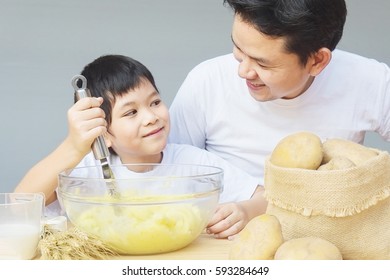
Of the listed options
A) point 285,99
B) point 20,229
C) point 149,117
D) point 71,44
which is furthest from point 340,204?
point 71,44

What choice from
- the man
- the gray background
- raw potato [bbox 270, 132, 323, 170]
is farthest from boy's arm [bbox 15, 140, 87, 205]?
the gray background

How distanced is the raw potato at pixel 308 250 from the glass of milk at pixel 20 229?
0.38 metres

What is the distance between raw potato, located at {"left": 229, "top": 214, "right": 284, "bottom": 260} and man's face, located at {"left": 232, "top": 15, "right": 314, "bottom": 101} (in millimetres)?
578

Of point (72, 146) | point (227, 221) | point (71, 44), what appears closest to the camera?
point (227, 221)

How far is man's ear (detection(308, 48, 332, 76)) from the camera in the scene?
4.71 feet

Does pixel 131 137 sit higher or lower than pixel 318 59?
lower

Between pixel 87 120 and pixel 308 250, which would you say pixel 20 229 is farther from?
pixel 308 250

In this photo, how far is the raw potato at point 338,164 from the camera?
868mm

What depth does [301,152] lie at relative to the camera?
0.88 m

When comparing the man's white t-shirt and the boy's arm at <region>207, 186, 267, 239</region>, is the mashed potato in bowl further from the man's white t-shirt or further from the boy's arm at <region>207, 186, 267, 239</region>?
the man's white t-shirt

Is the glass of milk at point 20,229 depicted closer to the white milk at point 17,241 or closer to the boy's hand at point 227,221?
the white milk at point 17,241

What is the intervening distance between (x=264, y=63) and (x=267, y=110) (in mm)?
304

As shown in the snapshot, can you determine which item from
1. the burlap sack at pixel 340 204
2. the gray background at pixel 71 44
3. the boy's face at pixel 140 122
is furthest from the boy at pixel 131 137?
the gray background at pixel 71 44
